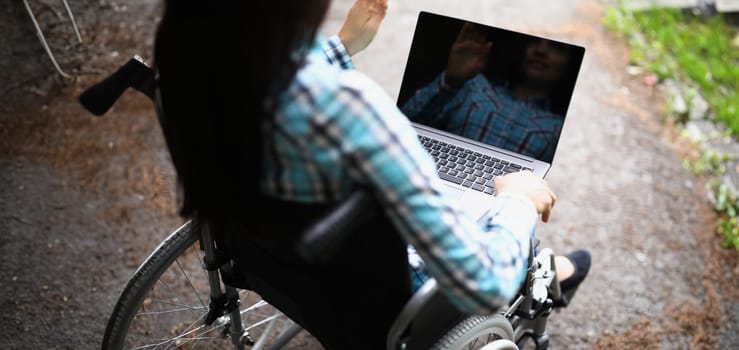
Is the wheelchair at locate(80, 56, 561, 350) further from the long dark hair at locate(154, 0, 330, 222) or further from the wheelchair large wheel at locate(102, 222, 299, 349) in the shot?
the long dark hair at locate(154, 0, 330, 222)

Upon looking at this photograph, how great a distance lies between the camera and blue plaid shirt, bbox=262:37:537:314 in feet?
2.47

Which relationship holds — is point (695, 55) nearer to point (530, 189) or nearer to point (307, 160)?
point (530, 189)

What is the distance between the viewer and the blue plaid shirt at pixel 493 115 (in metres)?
1.29

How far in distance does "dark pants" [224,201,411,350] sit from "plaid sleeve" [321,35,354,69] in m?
0.39

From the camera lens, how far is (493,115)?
131 centimetres

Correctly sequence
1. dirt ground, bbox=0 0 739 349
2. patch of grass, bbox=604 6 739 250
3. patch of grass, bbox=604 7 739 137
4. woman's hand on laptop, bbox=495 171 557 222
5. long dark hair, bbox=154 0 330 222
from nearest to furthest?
long dark hair, bbox=154 0 330 222 → woman's hand on laptop, bbox=495 171 557 222 → dirt ground, bbox=0 0 739 349 → patch of grass, bbox=604 6 739 250 → patch of grass, bbox=604 7 739 137

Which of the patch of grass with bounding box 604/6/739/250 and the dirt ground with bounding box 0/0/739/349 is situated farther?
the patch of grass with bounding box 604/6/739/250

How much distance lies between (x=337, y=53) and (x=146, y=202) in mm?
1316

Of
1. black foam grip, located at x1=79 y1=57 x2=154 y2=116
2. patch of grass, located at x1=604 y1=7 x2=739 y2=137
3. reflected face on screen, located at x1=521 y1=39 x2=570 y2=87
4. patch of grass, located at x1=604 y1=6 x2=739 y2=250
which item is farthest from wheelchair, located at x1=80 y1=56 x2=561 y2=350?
patch of grass, located at x1=604 y1=7 x2=739 y2=137

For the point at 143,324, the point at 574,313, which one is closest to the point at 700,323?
the point at 574,313

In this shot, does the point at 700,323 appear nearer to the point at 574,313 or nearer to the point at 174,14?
the point at 574,313

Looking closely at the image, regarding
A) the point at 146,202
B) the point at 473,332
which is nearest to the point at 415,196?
the point at 473,332

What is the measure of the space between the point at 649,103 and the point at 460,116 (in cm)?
205

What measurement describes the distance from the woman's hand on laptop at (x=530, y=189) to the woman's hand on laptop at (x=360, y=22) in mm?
422
